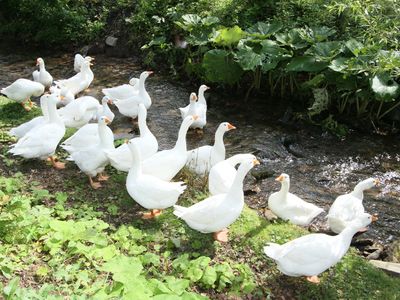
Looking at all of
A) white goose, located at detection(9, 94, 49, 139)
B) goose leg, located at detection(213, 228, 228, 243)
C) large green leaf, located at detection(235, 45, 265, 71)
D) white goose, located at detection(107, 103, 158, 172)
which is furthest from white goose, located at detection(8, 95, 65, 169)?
large green leaf, located at detection(235, 45, 265, 71)

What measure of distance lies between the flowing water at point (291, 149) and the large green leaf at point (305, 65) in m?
1.05

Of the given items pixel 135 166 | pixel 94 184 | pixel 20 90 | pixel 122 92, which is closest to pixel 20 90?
pixel 20 90

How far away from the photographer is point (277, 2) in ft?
38.8

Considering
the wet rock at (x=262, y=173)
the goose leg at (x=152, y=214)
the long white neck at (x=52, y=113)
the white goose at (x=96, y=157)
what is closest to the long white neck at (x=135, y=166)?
the goose leg at (x=152, y=214)

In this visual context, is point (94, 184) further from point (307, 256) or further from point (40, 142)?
point (307, 256)

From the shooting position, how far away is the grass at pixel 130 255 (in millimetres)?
4141

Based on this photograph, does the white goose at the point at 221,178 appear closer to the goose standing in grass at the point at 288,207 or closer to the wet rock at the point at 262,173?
the goose standing in grass at the point at 288,207

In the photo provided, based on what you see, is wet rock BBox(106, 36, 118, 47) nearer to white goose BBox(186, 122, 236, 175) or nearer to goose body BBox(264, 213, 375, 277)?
white goose BBox(186, 122, 236, 175)

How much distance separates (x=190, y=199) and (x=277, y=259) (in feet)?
5.65

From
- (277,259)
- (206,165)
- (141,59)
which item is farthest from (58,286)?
(141,59)

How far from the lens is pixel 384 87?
28.0 feet

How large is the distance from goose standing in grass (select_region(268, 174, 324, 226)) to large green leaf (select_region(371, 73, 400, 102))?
3394 millimetres

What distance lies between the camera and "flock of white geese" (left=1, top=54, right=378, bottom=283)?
4.93 m

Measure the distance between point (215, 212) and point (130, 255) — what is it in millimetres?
1024
